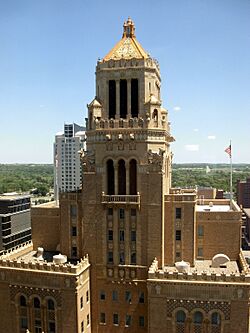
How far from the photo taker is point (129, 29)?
47.2 metres

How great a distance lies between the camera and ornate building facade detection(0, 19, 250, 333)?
4131cm

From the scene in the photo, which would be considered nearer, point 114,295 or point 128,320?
point 128,320

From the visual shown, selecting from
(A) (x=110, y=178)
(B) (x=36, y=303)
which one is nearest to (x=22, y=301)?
(B) (x=36, y=303)

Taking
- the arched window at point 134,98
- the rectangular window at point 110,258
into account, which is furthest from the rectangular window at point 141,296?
the arched window at point 134,98

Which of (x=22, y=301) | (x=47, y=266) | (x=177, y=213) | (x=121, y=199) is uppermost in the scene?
(x=121, y=199)

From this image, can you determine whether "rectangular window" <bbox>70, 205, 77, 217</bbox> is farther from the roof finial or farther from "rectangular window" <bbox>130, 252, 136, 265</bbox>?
the roof finial

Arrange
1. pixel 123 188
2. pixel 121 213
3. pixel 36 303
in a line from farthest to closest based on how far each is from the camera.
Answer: pixel 123 188
pixel 121 213
pixel 36 303

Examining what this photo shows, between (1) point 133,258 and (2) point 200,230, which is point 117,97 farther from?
(2) point 200,230

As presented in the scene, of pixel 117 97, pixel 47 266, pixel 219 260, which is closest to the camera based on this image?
pixel 47 266

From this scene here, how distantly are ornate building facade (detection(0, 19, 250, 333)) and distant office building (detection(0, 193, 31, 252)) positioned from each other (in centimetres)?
5872

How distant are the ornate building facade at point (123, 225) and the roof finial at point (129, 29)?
2.18m

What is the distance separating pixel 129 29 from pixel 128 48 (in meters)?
4.11

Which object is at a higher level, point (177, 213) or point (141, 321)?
point (177, 213)

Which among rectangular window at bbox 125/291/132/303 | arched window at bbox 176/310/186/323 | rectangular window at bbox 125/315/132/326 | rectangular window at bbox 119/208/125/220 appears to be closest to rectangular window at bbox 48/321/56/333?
rectangular window at bbox 125/315/132/326
